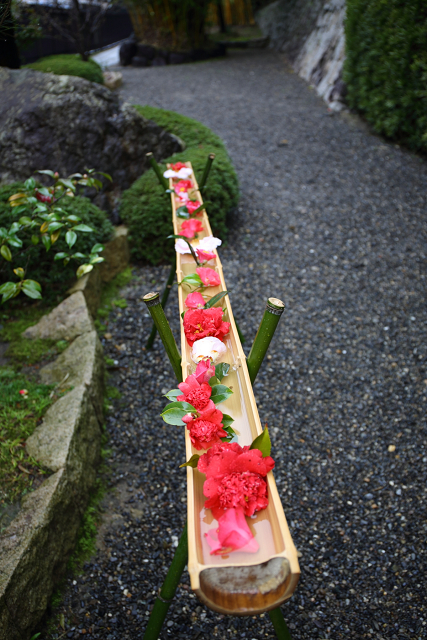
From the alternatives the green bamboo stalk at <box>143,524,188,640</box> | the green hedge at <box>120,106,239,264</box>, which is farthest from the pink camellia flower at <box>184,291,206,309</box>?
the green hedge at <box>120,106,239,264</box>

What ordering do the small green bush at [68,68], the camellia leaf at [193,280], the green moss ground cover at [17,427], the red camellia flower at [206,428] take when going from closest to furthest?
the red camellia flower at [206,428] < the camellia leaf at [193,280] < the green moss ground cover at [17,427] < the small green bush at [68,68]

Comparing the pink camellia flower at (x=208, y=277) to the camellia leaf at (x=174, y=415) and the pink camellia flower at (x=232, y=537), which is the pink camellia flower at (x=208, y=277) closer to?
the camellia leaf at (x=174, y=415)

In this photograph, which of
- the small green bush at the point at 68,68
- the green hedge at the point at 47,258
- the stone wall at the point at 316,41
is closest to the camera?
the green hedge at the point at 47,258

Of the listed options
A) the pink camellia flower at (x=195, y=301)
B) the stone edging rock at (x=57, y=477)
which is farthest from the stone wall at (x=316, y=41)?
the pink camellia flower at (x=195, y=301)

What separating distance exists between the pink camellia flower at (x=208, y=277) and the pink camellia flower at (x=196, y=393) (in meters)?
0.57

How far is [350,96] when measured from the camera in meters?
5.56

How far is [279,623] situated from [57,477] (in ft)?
3.54

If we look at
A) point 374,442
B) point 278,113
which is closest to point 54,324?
point 374,442

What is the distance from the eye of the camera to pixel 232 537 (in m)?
0.87

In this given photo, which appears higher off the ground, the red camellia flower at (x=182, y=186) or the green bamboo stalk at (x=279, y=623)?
the red camellia flower at (x=182, y=186)

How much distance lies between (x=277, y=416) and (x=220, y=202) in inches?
80.8

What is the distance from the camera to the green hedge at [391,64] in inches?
163

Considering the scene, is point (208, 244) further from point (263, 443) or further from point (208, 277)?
point (263, 443)

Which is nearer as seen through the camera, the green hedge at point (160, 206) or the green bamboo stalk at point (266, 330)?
the green bamboo stalk at point (266, 330)
